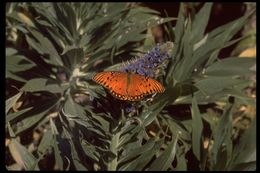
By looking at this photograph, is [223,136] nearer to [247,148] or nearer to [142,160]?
[247,148]

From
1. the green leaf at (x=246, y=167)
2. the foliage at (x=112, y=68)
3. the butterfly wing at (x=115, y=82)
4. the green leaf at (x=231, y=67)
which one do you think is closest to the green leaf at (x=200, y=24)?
the foliage at (x=112, y=68)

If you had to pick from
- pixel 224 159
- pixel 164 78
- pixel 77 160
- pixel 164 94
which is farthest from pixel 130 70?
pixel 164 78

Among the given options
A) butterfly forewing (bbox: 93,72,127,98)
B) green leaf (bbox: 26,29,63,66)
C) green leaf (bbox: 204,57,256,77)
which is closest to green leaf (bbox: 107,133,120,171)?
butterfly forewing (bbox: 93,72,127,98)

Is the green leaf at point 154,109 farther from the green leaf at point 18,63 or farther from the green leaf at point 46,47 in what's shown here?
the green leaf at point 18,63

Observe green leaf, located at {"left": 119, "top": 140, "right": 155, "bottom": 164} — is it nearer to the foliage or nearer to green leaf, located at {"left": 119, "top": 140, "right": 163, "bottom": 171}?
green leaf, located at {"left": 119, "top": 140, "right": 163, "bottom": 171}

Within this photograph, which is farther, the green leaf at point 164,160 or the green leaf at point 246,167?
the green leaf at point 246,167

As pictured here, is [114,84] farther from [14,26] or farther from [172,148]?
[14,26]

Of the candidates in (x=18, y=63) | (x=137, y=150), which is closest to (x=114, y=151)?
(x=137, y=150)
